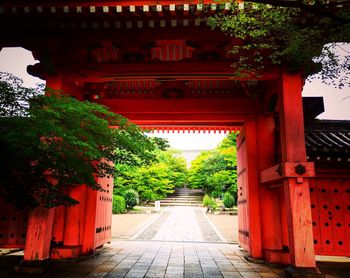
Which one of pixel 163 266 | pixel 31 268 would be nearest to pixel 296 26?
pixel 163 266

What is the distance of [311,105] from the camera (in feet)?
27.0

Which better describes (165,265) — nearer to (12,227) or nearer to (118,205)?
(12,227)

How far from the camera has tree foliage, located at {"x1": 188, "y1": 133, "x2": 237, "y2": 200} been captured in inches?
1063

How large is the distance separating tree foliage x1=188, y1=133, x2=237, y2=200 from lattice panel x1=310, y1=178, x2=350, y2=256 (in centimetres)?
1936

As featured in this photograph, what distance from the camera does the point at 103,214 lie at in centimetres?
816

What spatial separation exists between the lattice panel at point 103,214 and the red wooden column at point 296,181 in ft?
15.8

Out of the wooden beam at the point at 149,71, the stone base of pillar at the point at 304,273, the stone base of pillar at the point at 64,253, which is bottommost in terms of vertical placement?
the stone base of pillar at the point at 64,253

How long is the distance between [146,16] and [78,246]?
566cm

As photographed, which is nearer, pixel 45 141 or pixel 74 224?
pixel 45 141

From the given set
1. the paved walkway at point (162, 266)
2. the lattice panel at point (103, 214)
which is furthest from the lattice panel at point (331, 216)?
the lattice panel at point (103, 214)

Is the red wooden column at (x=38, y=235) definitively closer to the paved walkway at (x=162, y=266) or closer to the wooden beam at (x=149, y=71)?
the paved walkway at (x=162, y=266)

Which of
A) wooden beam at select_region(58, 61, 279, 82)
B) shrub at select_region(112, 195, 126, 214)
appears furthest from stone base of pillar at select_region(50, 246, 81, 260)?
shrub at select_region(112, 195, 126, 214)

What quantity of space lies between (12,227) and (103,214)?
8.17 feet

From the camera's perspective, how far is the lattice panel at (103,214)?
25.0 ft
